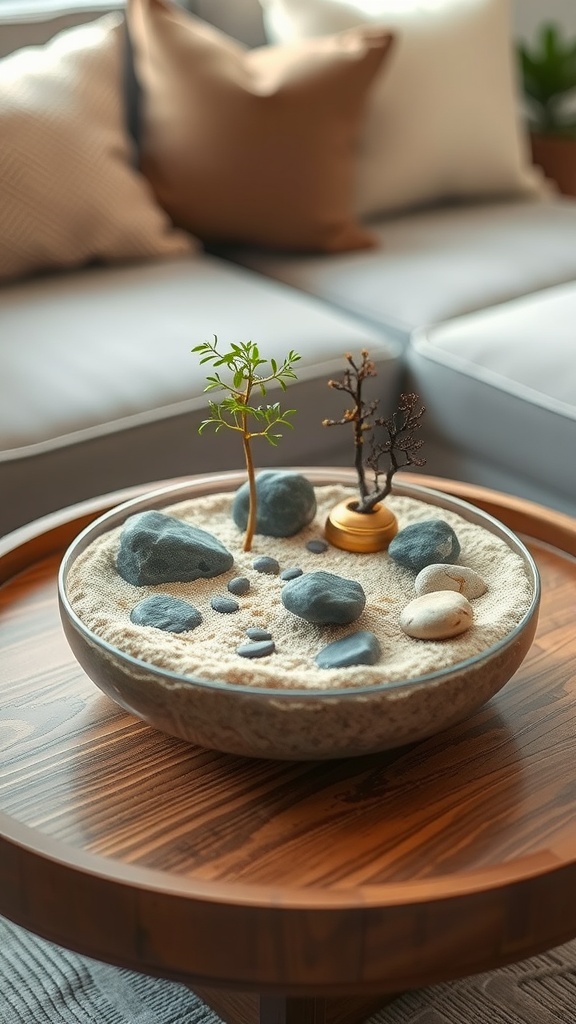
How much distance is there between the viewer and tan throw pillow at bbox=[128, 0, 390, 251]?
201 cm

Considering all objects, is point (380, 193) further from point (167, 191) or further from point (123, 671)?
point (123, 671)

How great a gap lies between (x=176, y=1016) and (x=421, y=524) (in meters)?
0.56

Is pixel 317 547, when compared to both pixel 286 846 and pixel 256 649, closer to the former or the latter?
pixel 256 649

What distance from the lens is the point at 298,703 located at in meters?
0.75

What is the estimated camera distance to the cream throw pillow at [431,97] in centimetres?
222

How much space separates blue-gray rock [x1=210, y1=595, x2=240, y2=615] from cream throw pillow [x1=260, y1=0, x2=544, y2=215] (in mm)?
1552

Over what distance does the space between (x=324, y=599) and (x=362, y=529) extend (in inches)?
6.0

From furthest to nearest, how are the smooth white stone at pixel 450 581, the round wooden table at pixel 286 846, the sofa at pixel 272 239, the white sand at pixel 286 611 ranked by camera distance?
the sofa at pixel 272 239
the smooth white stone at pixel 450 581
the white sand at pixel 286 611
the round wooden table at pixel 286 846

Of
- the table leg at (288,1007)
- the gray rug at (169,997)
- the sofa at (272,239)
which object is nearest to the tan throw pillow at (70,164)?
the sofa at (272,239)

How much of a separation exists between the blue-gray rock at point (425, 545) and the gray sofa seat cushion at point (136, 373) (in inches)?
24.9

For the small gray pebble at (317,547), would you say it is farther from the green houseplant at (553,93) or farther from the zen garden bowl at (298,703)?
the green houseplant at (553,93)

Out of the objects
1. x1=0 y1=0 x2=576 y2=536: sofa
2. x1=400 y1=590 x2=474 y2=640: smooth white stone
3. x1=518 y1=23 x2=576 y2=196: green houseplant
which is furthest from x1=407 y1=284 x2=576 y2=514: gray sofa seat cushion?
x1=518 y1=23 x2=576 y2=196: green houseplant

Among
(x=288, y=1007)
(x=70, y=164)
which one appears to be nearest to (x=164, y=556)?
(x=288, y=1007)

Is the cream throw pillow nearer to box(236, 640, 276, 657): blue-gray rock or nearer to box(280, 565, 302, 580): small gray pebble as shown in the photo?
box(280, 565, 302, 580): small gray pebble
